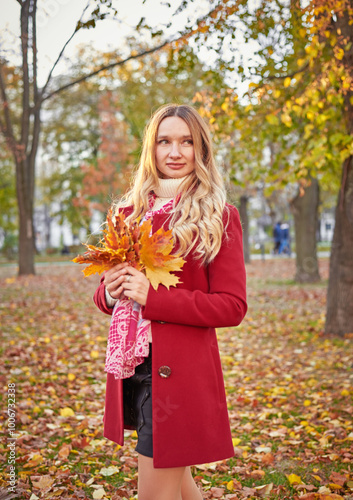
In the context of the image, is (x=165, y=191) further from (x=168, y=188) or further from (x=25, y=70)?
(x=25, y=70)

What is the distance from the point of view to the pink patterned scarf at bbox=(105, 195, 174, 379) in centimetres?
219

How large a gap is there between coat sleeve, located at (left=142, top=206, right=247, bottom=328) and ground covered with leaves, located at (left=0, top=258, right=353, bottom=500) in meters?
1.96

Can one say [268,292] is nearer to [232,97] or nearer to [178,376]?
[232,97]

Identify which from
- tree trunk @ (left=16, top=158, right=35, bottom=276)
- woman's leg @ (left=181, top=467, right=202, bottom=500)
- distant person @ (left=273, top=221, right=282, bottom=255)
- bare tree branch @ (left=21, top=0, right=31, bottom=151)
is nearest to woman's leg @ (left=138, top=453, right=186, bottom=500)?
woman's leg @ (left=181, top=467, right=202, bottom=500)

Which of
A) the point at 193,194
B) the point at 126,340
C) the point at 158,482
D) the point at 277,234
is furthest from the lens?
the point at 277,234

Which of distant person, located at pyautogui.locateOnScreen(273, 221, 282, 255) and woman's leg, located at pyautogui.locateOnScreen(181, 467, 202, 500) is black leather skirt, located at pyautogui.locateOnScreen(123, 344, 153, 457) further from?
distant person, located at pyautogui.locateOnScreen(273, 221, 282, 255)

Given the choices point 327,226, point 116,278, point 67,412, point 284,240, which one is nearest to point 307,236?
point 67,412

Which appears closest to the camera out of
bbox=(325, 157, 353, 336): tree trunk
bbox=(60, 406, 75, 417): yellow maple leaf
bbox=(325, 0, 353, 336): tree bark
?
bbox=(60, 406, 75, 417): yellow maple leaf

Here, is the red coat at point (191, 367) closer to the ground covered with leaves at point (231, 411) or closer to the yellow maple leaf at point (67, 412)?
the ground covered with leaves at point (231, 411)

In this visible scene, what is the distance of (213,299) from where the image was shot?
7.13 ft

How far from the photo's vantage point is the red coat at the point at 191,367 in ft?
6.93

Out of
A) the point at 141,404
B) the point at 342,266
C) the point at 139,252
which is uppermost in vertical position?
the point at 139,252

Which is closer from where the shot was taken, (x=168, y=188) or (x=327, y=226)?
(x=168, y=188)

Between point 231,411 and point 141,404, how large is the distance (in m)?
3.30
